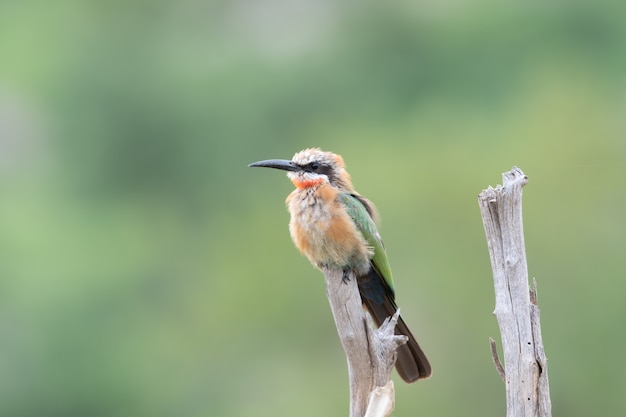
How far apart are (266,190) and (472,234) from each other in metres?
3.96

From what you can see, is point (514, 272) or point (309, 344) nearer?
point (514, 272)

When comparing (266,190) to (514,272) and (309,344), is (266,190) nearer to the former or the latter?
(309,344)

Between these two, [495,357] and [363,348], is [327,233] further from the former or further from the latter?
[495,357]

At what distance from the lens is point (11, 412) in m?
11.9

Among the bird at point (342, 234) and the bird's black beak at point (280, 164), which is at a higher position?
the bird's black beak at point (280, 164)

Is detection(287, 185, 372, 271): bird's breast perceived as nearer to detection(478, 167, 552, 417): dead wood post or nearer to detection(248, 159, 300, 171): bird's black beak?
detection(248, 159, 300, 171): bird's black beak

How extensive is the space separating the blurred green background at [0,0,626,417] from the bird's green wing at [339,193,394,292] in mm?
5240

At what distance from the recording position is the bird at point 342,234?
4051mm

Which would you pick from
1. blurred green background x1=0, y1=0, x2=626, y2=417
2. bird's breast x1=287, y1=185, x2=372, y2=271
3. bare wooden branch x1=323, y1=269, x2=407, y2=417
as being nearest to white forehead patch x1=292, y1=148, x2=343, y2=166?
bird's breast x1=287, y1=185, x2=372, y2=271

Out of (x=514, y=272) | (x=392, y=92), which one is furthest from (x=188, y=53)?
(x=514, y=272)

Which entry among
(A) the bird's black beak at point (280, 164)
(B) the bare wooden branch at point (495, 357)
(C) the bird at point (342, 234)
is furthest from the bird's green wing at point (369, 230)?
(B) the bare wooden branch at point (495, 357)

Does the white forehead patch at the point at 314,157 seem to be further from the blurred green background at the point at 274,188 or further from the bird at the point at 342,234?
the blurred green background at the point at 274,188

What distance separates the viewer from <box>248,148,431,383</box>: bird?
13.3 feet

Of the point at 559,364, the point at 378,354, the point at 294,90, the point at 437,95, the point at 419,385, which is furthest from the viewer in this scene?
the point at 294,90
